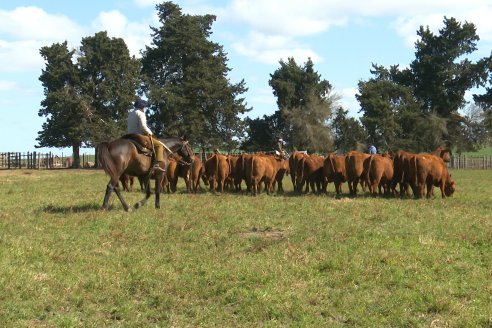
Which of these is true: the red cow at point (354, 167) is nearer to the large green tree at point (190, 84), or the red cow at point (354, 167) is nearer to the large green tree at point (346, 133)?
the large green tree at point (190, 84)

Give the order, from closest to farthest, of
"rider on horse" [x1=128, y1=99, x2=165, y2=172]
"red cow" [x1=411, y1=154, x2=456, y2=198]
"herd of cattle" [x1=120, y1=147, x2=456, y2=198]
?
"rider on horse" [x1=128, y1=99, x2=165, y2=172], "red cow" [x1=411, y1=154, x2=456, y2=198], "herd of cattle" [x1=120, y1=147, x2=456, y2=198]

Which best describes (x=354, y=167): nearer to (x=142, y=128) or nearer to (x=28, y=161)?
(x=142, y=128)

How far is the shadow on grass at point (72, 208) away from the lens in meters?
12.5

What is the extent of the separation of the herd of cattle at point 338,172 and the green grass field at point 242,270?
5241mm

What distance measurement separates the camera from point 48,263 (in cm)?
745

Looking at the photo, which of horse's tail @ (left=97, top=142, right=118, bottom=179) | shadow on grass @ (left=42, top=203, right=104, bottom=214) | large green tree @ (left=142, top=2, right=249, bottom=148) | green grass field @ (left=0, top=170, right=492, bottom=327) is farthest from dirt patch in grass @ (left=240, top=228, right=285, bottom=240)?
large green tree @ (left=142, top=2, right=249, bottom=148)

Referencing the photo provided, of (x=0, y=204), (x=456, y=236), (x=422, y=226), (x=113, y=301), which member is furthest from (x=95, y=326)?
(x=0, y=204)

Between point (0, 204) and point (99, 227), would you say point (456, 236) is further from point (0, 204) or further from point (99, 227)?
point (0, 204)

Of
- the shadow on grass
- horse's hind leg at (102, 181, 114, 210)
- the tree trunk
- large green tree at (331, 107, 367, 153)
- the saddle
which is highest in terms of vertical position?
large green tree at (331, 107, 367, 153)

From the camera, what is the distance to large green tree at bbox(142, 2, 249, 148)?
5356 centimetres

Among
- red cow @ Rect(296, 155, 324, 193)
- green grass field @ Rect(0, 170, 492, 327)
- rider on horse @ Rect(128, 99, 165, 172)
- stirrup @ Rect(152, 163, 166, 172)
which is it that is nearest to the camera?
green grass field @ Rect(0, 170, 492, 327)

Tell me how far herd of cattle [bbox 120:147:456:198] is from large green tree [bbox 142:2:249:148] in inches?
1312

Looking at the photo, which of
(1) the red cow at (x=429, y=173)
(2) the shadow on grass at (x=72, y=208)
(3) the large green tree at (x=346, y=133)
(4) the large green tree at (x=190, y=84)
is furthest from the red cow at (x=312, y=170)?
(3) the large green tree at (x=346, y=133)

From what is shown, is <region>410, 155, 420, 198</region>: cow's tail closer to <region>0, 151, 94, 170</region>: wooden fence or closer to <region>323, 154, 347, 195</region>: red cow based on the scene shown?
<region>323, 154, 347, 195</region>: red cow
